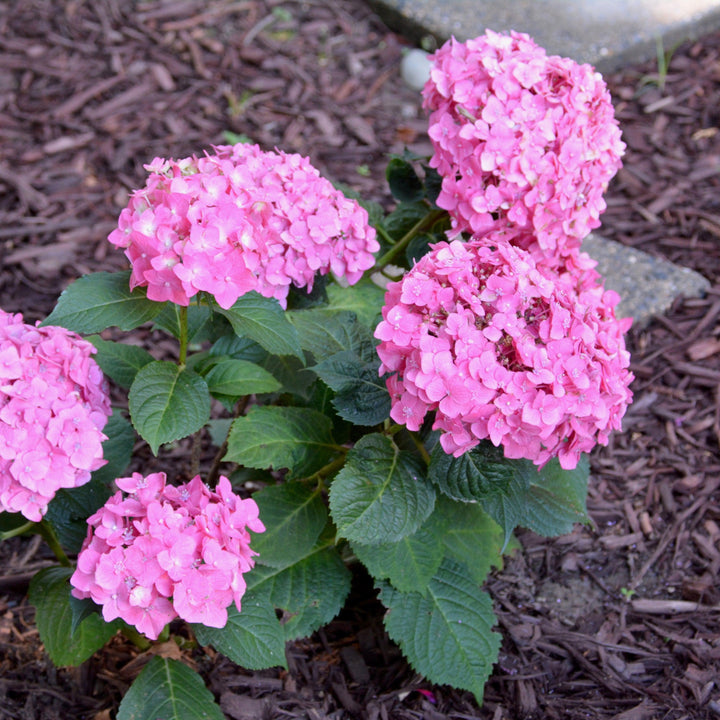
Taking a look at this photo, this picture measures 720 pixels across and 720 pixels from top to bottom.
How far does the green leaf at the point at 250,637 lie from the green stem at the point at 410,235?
108 centimetres

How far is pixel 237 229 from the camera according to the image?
1.74 metres

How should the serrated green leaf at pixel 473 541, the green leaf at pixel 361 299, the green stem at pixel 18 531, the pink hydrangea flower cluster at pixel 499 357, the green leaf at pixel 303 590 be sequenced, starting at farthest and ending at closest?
the green leaf at pixel 361 299 < the serrated green leaf at pixel 473 541 < the green leaf at pixel 303 590 < the green stem at pixel 18 531 < the pink hydrangea flower cluster at pixel 499 357

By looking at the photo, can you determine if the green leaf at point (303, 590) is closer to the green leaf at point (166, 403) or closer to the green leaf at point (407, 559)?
the green leaf at point (407, 559)

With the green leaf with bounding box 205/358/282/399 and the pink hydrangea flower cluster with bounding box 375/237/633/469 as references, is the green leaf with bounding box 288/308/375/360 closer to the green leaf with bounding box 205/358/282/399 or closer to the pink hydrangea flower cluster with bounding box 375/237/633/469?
the green leaf with bounding box 205/358/282/399

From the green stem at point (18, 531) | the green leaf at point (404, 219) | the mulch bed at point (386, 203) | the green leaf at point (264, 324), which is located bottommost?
the mulch bed at point (386, 203)

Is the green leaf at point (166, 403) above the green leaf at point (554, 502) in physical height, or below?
above

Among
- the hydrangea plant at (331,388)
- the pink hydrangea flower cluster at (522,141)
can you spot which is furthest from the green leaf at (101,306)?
the pink hydrangea flower cluster at (522,141)

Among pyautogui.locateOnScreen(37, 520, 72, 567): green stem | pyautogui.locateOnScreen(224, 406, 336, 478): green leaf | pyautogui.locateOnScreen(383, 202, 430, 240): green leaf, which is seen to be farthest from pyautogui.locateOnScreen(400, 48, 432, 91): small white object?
pyautogui.locateOnScreen(37, 520, 72, 567): green stem

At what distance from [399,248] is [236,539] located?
1113 mm

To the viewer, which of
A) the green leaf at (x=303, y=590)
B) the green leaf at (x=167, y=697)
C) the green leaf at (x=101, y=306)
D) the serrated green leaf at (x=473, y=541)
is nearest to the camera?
the green leaf at (x=101, y=306)

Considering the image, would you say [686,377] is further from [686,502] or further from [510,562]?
[510,562]

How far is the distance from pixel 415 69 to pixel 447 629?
10.8 feet

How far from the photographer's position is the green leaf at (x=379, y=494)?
1929mm

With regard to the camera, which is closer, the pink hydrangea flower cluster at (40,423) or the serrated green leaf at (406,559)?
the pink hydrangea flower cluster at (40,423)
